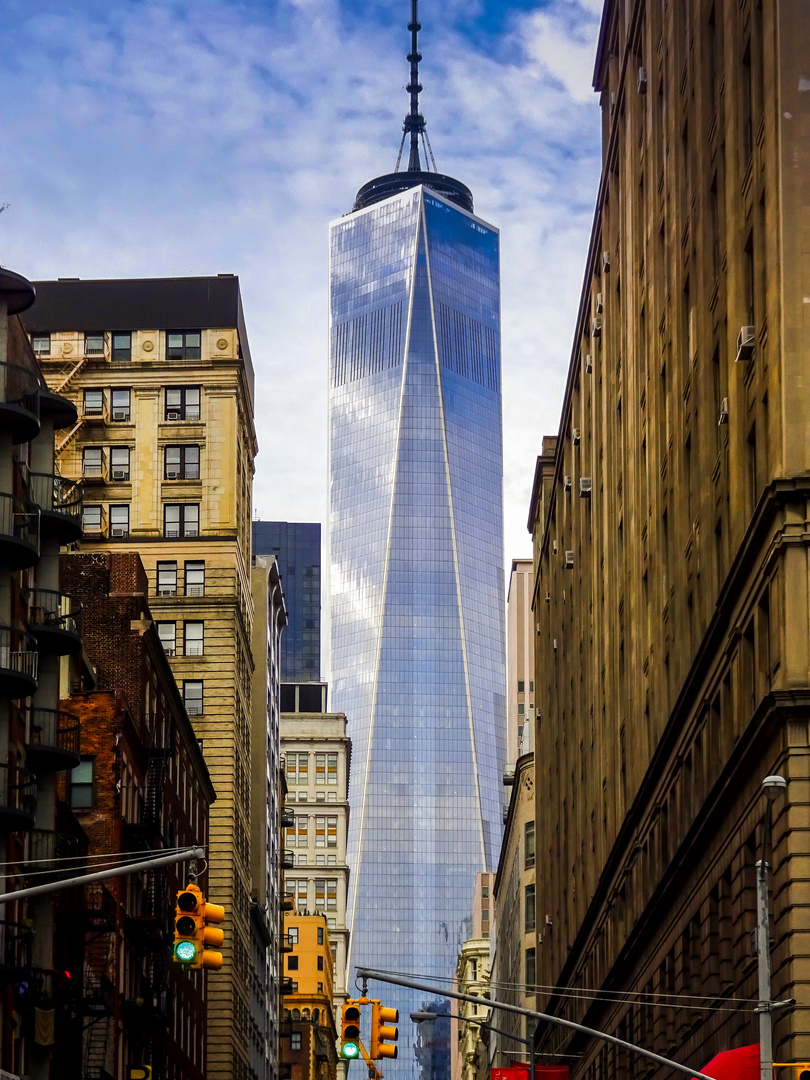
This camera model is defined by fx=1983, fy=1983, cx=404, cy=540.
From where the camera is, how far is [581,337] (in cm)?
8725

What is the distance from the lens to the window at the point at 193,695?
112 meters

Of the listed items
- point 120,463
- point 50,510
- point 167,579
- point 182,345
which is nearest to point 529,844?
point 167,579

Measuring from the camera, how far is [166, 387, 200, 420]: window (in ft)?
383

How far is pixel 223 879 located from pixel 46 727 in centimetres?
6031

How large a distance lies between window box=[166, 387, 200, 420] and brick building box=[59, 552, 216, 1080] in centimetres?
3053

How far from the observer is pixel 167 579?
114 meters

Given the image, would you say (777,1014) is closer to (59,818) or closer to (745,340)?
(745,340)

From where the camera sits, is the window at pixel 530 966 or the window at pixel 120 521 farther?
the window at pixel 530 966

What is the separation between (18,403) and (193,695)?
66.7 meters

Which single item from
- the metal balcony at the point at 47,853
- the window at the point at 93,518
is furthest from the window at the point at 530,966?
the metal balcony at the point at 47,853

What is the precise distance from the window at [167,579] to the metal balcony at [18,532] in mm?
65373

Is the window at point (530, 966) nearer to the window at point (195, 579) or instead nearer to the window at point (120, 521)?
the window at point (195, 579)

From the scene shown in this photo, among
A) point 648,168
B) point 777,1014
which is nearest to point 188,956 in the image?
point 777,1014

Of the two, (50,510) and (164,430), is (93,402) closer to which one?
(164,430)
